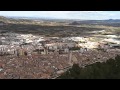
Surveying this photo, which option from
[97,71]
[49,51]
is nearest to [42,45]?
[49,51]

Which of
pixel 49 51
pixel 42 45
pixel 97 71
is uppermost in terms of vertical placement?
pixel 42 45

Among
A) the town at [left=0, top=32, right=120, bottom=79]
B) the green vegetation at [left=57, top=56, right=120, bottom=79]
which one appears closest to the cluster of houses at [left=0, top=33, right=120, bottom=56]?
the town at [left=0, top=32, right=120, bottom=79]

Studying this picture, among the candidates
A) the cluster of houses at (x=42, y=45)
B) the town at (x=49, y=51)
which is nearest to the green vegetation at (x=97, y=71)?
the town at (x=49, y=51)

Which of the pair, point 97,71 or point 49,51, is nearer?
point 97,71

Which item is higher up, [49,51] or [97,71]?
[49,51]

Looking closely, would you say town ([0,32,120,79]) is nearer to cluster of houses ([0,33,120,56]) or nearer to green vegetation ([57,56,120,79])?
cluster of houses ([0,33,120,56])

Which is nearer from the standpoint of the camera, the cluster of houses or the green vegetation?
the green vegetation

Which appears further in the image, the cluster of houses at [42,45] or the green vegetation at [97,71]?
the cluster of houses at [42,45]

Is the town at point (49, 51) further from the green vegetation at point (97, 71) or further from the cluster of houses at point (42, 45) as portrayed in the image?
the green vegetation at point (97, 71)

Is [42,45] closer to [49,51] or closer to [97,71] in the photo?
[49,51]
